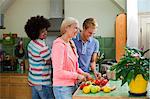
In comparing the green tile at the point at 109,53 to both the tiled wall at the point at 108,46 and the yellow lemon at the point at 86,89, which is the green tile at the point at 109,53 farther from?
the yellow lemon at the point at 86,89

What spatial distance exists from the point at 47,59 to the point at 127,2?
145 centimetres

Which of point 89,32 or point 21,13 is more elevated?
point 21,13

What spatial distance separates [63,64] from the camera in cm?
233

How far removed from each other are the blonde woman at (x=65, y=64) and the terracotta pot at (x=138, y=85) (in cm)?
47

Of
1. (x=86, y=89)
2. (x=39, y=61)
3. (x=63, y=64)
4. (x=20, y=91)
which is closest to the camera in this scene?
(x=86, y=89)

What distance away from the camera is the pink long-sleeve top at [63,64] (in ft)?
7.49

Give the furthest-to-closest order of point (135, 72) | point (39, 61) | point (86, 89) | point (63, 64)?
1. point (39, 61)
2. point (63, 64)
3. point (86, 89)
4. point (135, 72)

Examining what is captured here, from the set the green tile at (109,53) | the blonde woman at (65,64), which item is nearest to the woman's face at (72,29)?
the blonde woman at (65,64)

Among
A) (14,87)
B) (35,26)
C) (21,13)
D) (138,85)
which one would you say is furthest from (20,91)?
(138,85)

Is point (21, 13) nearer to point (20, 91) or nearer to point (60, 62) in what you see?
point (20, 91)

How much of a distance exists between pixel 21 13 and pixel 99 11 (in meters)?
1.20

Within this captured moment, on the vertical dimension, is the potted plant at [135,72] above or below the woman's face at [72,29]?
below

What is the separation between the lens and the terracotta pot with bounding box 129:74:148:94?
2.01m

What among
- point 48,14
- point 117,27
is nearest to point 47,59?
point 117,27
